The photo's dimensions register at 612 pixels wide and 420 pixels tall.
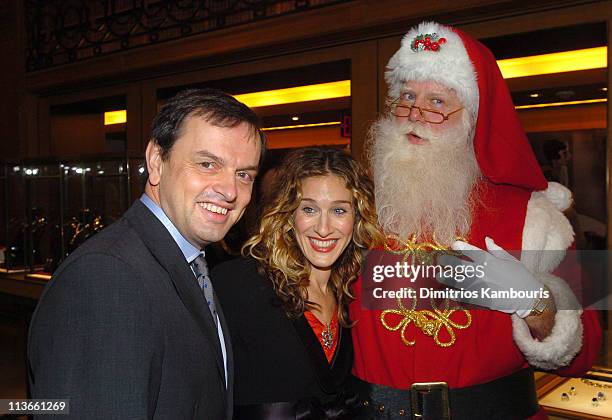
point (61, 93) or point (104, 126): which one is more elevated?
point (61, 93)

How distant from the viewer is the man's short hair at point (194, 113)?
130 cm

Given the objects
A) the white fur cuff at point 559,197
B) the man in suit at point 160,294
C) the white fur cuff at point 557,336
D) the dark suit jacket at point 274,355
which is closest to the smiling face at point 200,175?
the man in suit at point 160,294

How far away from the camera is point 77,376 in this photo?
3.06 ft

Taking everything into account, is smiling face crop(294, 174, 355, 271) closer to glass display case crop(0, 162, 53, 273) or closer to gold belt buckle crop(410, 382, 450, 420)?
gold belt buckle crop(410, 382, 450, 420)

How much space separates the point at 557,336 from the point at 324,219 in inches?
34.3

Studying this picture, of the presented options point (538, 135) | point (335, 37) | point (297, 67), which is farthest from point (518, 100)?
point (297, 67)

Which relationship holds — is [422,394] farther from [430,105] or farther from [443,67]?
[443,67]

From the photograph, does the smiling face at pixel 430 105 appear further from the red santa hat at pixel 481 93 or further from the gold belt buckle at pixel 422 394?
the gold belt buckle at pixel 422 394

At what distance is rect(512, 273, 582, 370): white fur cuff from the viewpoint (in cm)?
180

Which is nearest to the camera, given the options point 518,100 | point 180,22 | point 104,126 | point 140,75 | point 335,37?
point 518,100

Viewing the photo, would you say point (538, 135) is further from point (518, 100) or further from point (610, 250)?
point (610, 250)

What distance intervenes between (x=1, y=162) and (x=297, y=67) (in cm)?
344

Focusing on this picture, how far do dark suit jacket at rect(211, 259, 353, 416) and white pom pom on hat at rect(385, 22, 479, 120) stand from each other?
0.99m

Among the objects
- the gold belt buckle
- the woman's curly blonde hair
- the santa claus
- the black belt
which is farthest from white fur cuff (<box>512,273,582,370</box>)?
the woman's curly blonde hair
